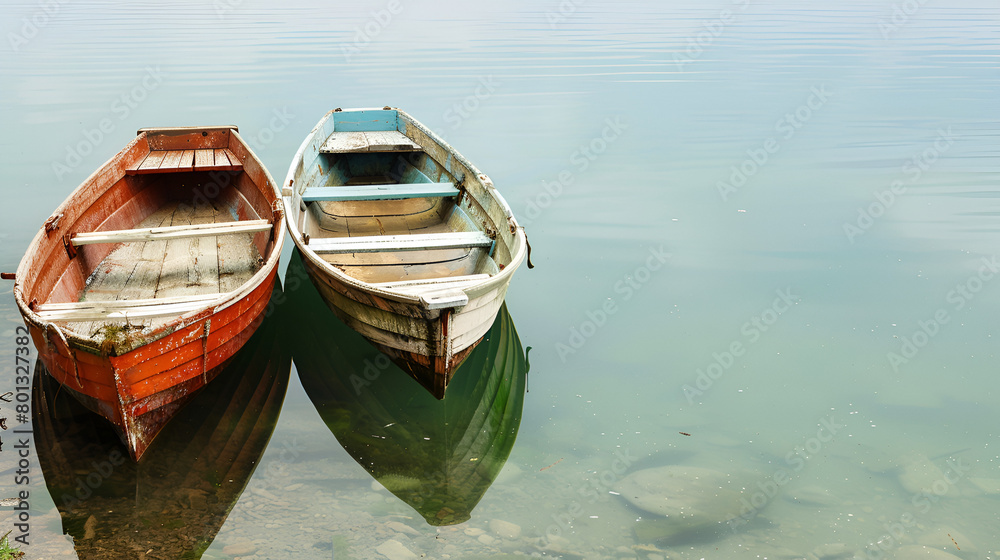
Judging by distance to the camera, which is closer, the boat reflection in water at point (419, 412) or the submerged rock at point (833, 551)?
the submerged rock at point (833, 551)

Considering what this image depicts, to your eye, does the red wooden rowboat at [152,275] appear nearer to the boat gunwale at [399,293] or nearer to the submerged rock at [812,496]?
the boat gunwale at [399,293]

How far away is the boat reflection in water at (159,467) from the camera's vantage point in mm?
4438

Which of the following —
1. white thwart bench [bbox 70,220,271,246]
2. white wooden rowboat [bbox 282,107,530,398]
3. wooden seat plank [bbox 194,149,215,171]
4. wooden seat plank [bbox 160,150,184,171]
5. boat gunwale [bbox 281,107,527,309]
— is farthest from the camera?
wooden seat plank [bbox 194,149,215,171]

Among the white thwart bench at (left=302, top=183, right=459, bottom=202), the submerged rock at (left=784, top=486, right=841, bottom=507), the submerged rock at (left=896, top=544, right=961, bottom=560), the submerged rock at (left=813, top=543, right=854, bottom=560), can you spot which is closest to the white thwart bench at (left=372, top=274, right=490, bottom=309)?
the white thwart bench at (left=302, top=183, right=459, bottom=202)

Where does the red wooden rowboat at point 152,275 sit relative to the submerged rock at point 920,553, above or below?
above

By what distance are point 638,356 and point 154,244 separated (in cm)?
490

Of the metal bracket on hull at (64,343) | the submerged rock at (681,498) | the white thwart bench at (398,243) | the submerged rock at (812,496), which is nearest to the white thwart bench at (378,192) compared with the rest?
the white thwart bench at (398,243)

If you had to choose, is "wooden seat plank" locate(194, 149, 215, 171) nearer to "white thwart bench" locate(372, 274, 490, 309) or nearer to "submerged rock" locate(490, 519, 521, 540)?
"white thwart bench" locate(372, 274, 490, 309)

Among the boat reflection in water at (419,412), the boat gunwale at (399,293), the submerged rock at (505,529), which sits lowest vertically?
the submerged rock at (505,529)

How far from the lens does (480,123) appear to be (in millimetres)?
14156

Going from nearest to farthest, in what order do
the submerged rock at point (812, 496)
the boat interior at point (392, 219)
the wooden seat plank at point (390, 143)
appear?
1. the submerged rock at point (812, 496)
2. the boat interior at point (392, 219)
3. the wooden seat plank at point (390, 143)

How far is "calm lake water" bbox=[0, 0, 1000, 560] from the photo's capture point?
15.3 ft

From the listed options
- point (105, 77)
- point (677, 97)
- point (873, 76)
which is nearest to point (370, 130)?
point (677, 97)

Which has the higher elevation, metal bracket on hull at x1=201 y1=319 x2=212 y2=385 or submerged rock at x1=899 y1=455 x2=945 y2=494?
metal bracket on hull at x1=201 y1=319 x2=212 y2=385
